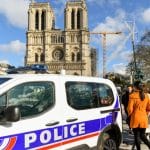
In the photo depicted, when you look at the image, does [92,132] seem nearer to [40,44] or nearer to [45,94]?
[45,94]

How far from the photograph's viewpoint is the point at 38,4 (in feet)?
441

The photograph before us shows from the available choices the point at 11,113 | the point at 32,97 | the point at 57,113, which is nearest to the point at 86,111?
the point at 57,113

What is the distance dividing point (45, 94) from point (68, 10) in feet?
411

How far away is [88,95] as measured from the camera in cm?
774

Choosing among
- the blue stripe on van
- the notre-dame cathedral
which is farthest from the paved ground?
the notre-dame cathedral

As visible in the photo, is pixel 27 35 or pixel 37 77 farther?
pixel 27 35

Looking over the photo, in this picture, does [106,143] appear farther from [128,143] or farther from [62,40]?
[62,40]

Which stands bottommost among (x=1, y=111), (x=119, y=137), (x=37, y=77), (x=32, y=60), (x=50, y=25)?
(x=119, y=137)

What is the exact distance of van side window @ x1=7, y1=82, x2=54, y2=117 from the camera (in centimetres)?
624

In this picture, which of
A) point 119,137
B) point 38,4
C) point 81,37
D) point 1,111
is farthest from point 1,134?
point 38,4

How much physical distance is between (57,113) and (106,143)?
5.88ft

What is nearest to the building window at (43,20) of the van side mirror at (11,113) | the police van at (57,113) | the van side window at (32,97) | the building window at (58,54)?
the building window at (58,54)

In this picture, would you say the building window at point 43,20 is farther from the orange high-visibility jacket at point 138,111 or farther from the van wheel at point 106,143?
the van wheel at point 106,143

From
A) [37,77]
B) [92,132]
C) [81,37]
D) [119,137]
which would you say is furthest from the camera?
[81,37]
